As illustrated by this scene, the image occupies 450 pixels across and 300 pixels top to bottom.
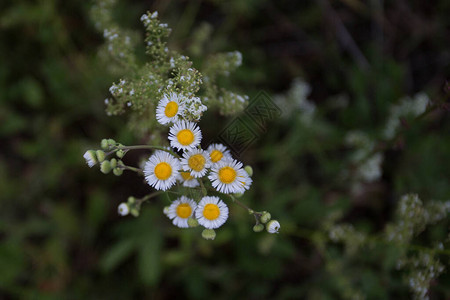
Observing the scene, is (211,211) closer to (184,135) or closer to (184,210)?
(184,210)

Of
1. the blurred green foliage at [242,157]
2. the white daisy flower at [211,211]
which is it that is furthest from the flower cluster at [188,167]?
the blurred green foliage at [242,157]

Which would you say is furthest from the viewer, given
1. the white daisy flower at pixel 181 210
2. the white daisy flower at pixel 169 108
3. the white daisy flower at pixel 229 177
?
the white daisy flower at pixel 181 210

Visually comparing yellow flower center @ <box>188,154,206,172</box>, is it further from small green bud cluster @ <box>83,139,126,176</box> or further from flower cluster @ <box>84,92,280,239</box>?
small green bud cluster @ <box>83,139,126,176</box>

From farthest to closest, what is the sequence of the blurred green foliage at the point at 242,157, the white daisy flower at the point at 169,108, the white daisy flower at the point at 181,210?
1. the blurred green foliage at the point at 242,157
2. the white daisy flower at the point at 181,210
3. the white daisy flower at the point at 169,108

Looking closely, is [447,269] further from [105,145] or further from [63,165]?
[63,165]

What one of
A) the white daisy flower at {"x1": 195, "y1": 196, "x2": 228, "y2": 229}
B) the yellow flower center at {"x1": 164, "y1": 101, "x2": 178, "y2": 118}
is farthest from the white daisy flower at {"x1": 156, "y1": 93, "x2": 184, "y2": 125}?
the white daisy flower at {"x1": 195, "y1": 196, "x2": 228, "y2": 229}

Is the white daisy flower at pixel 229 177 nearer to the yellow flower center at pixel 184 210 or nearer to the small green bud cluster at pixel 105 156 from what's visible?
the yellow flower center at pixel 184 210

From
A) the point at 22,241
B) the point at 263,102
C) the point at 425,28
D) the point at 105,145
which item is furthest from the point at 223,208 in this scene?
the point at 425,28
